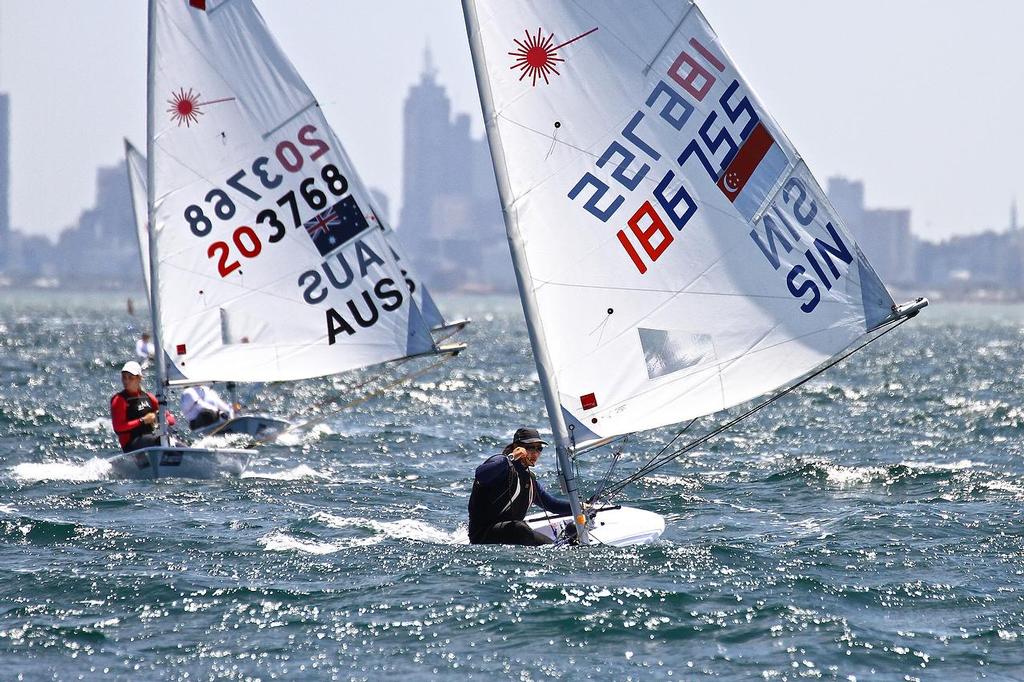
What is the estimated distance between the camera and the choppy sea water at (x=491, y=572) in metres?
9.19

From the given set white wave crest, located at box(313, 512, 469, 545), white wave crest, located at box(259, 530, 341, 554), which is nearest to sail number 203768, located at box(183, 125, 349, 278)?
white wave crest, located at box(313, 512, 469, 545)

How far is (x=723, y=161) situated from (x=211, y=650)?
5.18m

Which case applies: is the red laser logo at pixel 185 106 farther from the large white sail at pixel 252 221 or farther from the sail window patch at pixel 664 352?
the sail window patch at pixel 664 352

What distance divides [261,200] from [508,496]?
6939mm

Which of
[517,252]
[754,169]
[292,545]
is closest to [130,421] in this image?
[292,545]

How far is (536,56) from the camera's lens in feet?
35.3

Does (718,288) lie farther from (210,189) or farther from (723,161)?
(210,189)

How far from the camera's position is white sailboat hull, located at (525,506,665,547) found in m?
12.0

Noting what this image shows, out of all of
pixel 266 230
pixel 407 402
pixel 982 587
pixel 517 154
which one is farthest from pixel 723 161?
pixel 407 402

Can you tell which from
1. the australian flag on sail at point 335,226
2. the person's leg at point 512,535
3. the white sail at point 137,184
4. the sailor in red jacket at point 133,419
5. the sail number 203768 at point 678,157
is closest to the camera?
the sail number 203768 at point 678,157

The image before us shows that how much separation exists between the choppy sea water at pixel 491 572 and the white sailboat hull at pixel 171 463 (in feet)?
0.68

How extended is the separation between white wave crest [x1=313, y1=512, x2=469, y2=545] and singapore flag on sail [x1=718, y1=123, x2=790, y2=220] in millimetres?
3708

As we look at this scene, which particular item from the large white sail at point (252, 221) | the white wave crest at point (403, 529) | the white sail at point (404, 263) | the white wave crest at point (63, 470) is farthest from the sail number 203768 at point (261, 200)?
the white wave crest at point (403, 529)

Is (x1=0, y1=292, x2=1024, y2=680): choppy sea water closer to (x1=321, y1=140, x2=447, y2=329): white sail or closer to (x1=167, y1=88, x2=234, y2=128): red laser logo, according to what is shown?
(x1=321, y1=140, x2=447, y2=329): white sail
